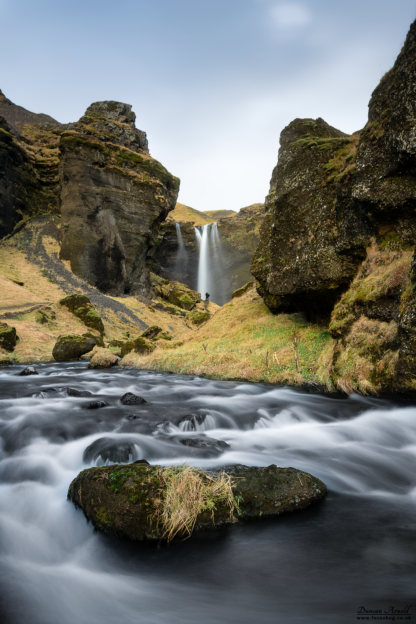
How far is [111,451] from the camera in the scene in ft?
19.9

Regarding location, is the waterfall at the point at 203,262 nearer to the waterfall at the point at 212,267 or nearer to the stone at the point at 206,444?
the waterfall at the point at 212,267

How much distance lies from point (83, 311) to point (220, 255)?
59300 mm

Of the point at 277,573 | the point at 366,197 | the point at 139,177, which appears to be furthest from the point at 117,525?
the point at 139,177

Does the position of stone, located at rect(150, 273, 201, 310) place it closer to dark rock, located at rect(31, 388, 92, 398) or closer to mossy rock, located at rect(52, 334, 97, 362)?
mossy rock, located at rect(52, 334, 97, 362)

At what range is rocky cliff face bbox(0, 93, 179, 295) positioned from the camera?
175 ft

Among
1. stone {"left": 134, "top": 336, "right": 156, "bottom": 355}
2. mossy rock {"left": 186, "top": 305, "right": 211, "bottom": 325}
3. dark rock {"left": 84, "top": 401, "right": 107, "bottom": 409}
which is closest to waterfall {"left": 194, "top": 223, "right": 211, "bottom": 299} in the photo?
mossy rock {"left": 186, "top": 305, "right": 211, "bottom": 325}

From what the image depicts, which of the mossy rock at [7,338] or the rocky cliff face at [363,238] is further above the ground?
the rocky cliff face at [363,238]

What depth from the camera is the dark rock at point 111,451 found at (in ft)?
19.4

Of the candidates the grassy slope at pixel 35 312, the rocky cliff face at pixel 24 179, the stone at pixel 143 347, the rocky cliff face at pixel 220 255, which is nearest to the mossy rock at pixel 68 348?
the grassy slope at pixel 35 312

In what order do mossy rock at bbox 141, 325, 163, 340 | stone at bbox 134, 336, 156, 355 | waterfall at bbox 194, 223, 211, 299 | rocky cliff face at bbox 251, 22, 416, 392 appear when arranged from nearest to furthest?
rocky cliff face at bbox 251, 22, 416, 392 < stone at bbox 134, 336, 156, 355 < mossy rock at bbox 141, 325, 163, 340 < waterfall at bbox 194, 223, 211, 299

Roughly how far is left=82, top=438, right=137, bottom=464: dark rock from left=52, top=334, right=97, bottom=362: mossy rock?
18251 mm

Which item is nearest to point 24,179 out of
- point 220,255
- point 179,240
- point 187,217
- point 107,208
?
point 107,208

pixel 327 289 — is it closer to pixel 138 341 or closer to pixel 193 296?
pixel 138 341

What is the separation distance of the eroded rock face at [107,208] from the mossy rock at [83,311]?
19.0 meters
